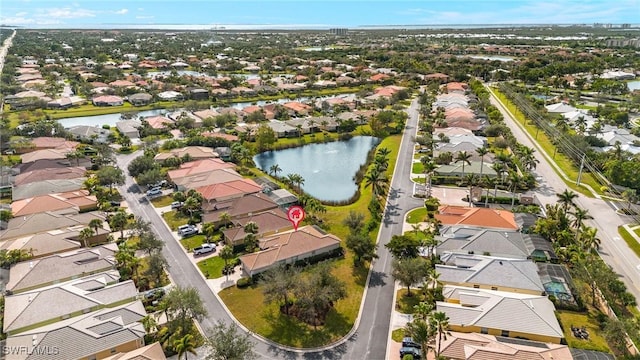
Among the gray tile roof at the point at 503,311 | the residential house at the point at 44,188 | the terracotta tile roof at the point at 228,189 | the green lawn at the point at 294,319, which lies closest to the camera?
the gray tile roof at the point at 503,311

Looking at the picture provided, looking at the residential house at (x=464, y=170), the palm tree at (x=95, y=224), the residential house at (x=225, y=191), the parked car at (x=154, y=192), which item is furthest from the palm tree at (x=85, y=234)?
the residential house at (x=464, y=170)

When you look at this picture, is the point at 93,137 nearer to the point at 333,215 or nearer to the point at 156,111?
the point at 156,111

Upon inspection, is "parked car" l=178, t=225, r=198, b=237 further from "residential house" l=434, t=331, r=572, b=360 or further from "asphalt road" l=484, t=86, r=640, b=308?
"asphalt road" l=484, t=86, r=640, b=308

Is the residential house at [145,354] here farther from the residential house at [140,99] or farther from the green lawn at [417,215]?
the residential house at [140,99]

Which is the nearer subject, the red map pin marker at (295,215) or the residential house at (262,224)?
the residential house at (262,224)

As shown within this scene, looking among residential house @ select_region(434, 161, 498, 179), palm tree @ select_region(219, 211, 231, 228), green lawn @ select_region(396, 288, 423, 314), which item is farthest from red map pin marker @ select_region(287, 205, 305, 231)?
residential house @ select_region(434, 161, 498, 179)

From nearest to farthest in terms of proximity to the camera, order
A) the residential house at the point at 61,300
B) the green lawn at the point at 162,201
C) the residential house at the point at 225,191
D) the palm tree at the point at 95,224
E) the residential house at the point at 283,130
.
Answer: the residential house at the point at 61,300 < the palm tree at the point at 95,224 < the residential house at the point at 225,191 < the green lawn at the point at 162,201 < the residential house at the point at 283,130

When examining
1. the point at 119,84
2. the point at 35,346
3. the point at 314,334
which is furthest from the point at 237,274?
the point at 119,84
